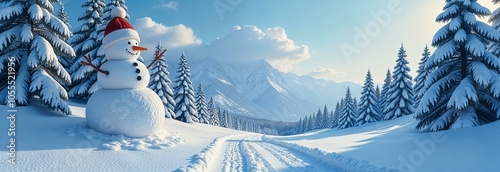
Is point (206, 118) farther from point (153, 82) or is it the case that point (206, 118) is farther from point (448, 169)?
point (448, 169)

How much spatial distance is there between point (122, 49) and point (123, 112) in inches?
96.8

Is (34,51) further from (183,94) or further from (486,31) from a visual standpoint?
(183,94)

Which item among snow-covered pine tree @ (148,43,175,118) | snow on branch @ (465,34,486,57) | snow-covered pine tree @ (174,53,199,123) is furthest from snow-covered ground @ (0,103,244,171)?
snow-covered pine tree @ (174,53,199,123)

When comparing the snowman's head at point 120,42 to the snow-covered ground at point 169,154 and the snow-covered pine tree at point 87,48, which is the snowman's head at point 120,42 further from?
the snow-covered pine tree at point 87,48

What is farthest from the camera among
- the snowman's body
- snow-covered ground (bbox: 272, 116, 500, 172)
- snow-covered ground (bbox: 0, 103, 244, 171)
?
the snowman's body

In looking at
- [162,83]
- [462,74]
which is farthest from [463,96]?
[162,83]

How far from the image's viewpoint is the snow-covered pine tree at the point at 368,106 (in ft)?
124

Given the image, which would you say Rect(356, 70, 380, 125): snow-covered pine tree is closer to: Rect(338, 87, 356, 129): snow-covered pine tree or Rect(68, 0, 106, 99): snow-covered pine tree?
Rect(338, 87, 356, 129): snow-covered pine tree

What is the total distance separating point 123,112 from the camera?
9367mm

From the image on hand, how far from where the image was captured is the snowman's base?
934 centimetres

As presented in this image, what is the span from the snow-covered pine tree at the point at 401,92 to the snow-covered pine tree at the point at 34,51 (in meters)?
31.9

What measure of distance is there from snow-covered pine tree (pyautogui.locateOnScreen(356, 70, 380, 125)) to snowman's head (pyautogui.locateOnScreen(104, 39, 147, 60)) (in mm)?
33648

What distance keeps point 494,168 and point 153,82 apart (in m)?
26.3

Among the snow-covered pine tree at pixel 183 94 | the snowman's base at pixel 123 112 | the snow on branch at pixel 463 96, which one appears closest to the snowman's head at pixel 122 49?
the snowman's base at pixel 123 112
